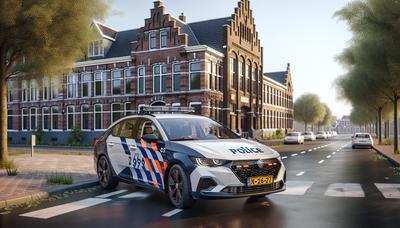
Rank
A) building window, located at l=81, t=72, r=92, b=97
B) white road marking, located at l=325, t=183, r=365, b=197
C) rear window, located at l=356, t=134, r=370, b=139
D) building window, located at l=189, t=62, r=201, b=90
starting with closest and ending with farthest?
white road marking, located at l=325, t=183, r=365, b=197 < rear window, located at l=356, t=134, r=370, b=139 < building window, located at l=189, t=62, r=201, b=90 < building window, located at l=81, t=72, r=92, b=97

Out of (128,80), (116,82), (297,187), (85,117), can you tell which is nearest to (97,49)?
(116,82)

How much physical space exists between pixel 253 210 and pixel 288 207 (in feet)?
2.26

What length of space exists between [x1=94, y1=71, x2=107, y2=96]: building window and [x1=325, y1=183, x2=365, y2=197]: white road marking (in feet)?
100

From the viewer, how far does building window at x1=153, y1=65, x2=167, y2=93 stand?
33625mm

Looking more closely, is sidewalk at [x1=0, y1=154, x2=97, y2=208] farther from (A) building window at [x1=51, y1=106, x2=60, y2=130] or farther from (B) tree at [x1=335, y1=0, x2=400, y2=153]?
(A) building window at [x1=51, y1=106, x2=60, y2=130]

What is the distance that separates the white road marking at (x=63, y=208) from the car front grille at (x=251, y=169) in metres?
2.91

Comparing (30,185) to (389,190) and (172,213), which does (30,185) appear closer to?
(172,213)

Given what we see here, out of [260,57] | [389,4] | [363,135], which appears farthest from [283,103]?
[389,4]

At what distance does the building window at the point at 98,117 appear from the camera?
1470 inches

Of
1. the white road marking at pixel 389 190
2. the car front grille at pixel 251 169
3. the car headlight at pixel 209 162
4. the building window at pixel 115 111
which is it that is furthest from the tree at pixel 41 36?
the building window at pixel 115 111

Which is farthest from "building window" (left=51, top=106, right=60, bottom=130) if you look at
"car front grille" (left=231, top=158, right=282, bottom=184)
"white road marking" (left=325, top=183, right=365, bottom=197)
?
"car front grille" (left=231, top=158, right=282, bottom=184)

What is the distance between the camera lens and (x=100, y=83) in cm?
3784

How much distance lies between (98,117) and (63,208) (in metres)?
31.4

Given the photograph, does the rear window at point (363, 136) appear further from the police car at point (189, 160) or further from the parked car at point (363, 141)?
the police car at point (189, 160)
